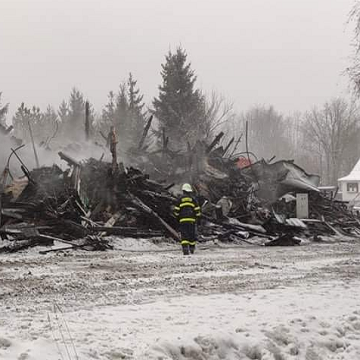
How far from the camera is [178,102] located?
1706 inches

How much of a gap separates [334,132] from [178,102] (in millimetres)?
40775

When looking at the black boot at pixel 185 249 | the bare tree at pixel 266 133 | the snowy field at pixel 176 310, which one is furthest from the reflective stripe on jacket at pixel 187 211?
the bare tree at pixel 266 133

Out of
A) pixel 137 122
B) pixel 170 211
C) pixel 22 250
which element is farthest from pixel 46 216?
pixel 137 122

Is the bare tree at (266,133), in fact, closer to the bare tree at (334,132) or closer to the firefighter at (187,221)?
the bare tree at (334,132)

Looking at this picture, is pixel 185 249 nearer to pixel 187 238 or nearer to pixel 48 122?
pixel 187 238

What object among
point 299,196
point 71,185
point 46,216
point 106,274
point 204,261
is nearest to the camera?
point 106,274

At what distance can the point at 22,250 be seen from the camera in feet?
37.2

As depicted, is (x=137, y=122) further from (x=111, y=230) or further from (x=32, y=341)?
(x=32, y=341)

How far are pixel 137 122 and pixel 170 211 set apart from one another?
35.4 metres


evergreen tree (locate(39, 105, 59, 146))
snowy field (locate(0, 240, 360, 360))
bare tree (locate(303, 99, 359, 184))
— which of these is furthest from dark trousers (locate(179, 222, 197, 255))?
bare tree (locate(303, 99, 359, 184))

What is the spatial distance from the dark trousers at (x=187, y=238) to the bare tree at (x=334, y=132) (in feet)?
204

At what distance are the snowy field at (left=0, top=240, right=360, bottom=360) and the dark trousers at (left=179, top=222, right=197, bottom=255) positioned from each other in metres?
1.58

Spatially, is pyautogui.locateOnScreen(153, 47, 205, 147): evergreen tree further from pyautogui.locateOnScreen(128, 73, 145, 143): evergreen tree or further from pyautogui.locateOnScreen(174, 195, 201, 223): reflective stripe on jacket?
pyautogui.locateOnScreen(174, 195, 201, 223): reflective stripe on jacket

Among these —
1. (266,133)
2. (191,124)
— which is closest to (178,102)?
(191,124)
